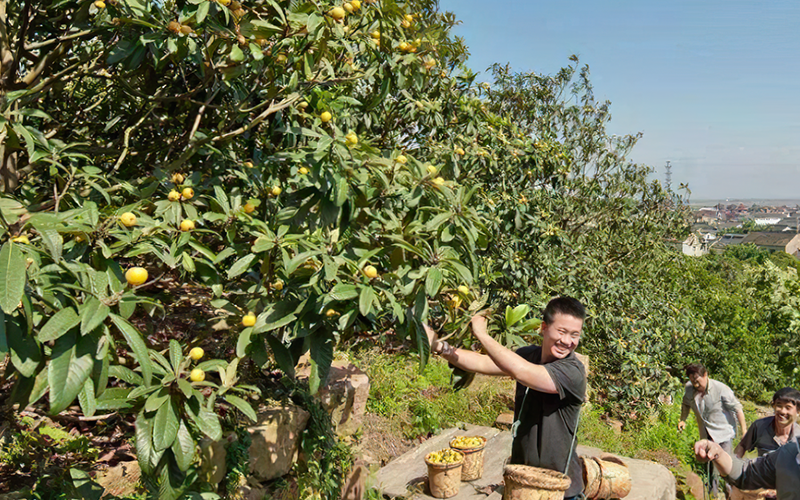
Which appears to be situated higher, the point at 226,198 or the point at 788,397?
the point at 226,198

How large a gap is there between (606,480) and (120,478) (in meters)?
3.38

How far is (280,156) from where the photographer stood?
215 centimetres

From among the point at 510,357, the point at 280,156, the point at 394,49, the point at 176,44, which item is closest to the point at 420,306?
the point at 510,357

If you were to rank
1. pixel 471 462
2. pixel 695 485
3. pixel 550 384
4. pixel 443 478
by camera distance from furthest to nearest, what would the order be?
pixel 695 485 < pixel 471 462 < pixel 443 478 < pixel 550 384

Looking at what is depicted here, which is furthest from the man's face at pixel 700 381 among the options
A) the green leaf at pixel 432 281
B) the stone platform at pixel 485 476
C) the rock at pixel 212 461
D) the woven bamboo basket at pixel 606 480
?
the green leaf at pixel 432 281

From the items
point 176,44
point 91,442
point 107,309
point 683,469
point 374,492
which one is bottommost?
point 683,469

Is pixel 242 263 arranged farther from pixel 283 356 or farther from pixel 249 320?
pixel 283 356

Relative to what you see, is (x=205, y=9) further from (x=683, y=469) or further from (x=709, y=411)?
(x=683, y=469)

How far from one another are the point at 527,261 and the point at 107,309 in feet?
17.9

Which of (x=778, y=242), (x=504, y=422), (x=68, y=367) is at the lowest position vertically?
(x=778, y=242)

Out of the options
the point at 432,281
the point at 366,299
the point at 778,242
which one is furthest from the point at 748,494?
the point at 778,242

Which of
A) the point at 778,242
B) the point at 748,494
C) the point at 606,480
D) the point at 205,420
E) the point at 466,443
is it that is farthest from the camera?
the point at 778,242

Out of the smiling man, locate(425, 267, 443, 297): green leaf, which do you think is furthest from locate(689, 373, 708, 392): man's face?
locate(425, 267, 443, 297): green leaf

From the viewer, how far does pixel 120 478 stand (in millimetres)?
3217
